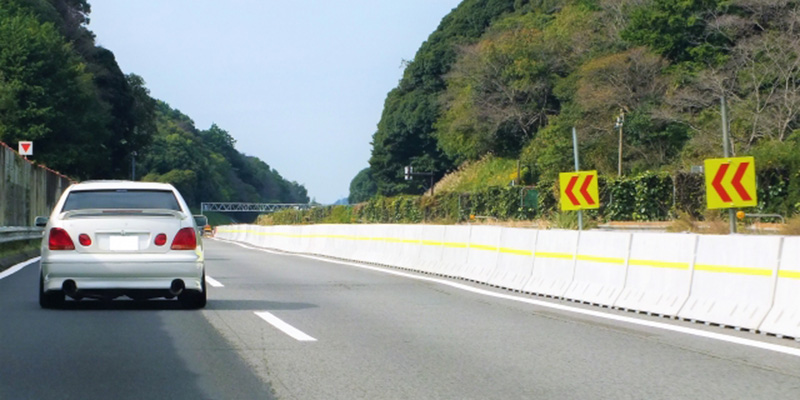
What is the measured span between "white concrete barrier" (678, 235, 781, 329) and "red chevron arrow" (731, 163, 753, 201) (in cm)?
1172

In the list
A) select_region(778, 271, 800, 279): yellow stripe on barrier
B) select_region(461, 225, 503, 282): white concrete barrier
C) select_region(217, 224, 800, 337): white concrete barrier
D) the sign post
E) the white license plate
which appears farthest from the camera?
the sign post

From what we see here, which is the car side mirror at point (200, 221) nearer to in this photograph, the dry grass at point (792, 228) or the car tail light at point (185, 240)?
the car tail light at point (185, 240)

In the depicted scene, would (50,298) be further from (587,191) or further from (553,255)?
(587,191)

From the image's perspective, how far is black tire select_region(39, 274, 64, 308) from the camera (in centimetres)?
1222

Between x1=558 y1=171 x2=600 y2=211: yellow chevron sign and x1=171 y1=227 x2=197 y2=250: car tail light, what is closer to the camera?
x1=171 y1=227 x2=197 y2=250: car tail light

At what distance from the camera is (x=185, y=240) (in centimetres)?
1236

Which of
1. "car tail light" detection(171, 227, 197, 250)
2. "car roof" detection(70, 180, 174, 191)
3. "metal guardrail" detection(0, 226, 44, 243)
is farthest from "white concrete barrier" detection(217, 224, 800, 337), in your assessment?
"metal guardrail" detection(0, 226, 44, 243)

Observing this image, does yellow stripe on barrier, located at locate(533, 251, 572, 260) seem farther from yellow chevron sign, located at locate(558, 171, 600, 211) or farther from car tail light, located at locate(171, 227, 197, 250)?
yellow chevron sign, located at locate(558, 171, 600, 211)

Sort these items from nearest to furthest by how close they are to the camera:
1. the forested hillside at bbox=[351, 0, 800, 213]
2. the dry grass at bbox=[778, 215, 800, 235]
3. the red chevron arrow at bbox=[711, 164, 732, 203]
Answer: the red chevron arrow at bbox=[711, 164, 732, 203], the dry grass at bbox=[778, 215, 800, 235], the forested hillside at bbox=[351, 0, 800, 213]

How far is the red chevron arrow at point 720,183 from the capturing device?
23484mm

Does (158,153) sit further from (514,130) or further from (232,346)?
(232,346)

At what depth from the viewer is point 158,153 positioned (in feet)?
565

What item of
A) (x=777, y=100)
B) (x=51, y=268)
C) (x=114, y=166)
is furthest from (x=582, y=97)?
(x=51, y=268)

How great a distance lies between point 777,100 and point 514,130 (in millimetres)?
28735
